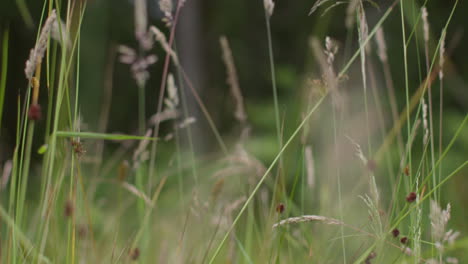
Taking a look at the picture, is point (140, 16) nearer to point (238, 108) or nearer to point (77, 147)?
point (238, 108)

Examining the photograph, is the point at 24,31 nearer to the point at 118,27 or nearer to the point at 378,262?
the point at 118,27

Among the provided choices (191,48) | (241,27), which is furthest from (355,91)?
(241,27)

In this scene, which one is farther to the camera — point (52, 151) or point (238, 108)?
point (238, 108)

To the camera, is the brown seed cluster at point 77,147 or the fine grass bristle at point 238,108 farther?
the fine grass bristle at point 238,108

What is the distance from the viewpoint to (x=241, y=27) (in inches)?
290

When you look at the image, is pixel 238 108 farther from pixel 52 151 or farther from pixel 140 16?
pixel 52 151

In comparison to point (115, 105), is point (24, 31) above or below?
above

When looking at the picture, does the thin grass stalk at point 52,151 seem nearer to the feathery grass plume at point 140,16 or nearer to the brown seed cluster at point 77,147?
the brown seed cluster at point 77,147

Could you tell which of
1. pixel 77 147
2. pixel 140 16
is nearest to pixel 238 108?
pixel 140 16

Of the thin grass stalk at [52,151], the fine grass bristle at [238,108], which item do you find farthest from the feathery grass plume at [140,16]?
the thin grass stalk at [52,151]

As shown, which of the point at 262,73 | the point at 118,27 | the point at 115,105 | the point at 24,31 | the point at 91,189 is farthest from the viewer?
the point at 115,105

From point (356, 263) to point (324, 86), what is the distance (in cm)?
29

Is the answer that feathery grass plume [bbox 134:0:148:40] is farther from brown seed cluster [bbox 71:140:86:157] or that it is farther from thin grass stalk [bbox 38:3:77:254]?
brown seed cluster [bbox 71:140:86:157]

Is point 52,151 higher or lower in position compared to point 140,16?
lower
